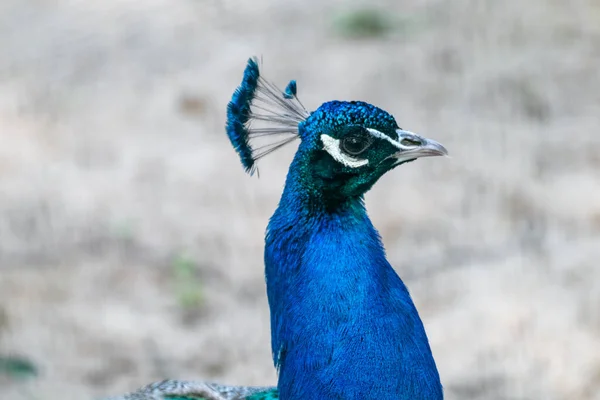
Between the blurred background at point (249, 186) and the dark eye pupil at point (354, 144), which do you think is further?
the blurred background at point (249, 186)

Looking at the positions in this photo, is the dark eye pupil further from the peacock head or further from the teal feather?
the teal feather

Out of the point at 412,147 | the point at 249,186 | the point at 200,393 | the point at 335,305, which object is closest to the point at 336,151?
the point at 412,147

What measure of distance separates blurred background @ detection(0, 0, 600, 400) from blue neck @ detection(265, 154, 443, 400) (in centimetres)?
113

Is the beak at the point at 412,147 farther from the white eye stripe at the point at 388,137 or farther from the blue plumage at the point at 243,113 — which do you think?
the blue plumage at the point at 243,113

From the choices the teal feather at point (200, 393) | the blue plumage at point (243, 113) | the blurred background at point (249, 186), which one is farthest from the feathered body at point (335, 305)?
the blurred background at point (249, 186)

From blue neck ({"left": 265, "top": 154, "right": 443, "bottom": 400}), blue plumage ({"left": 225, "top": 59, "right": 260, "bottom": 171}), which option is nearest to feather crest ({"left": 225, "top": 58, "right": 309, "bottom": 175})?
blue plumage ({"left": 225, "top": 59, "right": 260, "bottom": 171})

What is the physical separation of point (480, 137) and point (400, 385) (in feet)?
8.23

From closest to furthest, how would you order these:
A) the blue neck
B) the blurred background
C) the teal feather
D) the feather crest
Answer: the blue neck, the feather crest, the teal feather, the blurred background

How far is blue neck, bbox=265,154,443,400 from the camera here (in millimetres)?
1565

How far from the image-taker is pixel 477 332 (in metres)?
2.80

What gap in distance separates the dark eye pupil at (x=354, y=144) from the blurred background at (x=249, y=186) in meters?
1.29

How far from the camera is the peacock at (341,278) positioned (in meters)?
1.57

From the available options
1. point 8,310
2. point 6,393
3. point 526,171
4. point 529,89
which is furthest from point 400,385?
point 529,89

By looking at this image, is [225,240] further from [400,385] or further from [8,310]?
[400,385]
